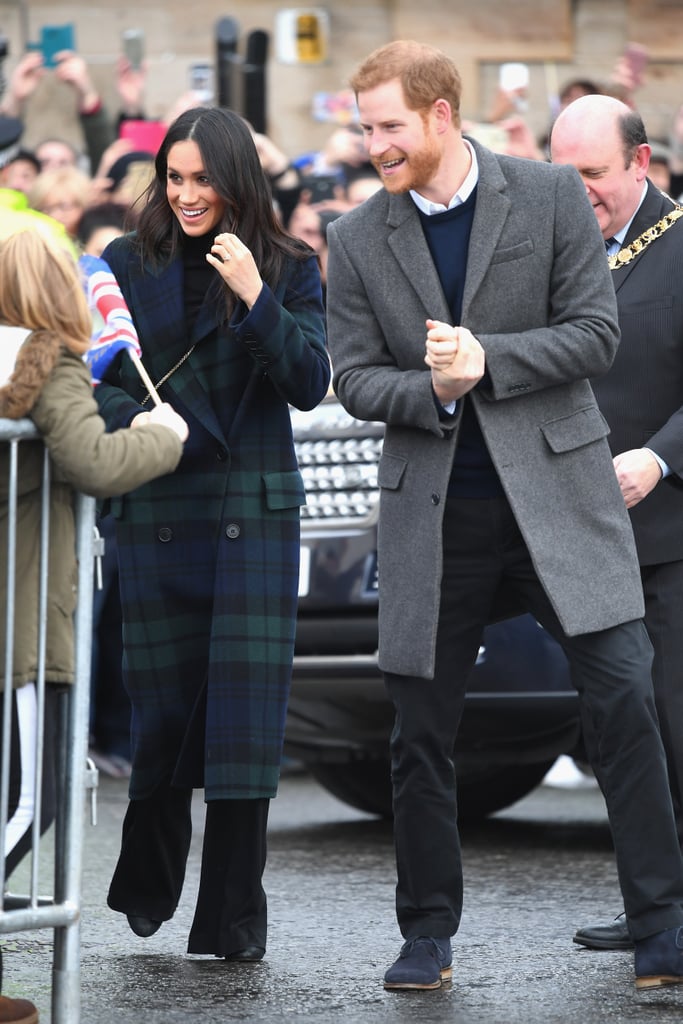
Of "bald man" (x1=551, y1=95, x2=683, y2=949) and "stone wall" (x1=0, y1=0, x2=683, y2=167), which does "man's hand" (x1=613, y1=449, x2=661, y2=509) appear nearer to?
"bald man" (x1=551, y1=95, x2=683, y2=949)

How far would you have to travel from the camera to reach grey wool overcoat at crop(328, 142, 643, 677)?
4.77 metres

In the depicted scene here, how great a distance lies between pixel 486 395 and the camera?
15.7ft

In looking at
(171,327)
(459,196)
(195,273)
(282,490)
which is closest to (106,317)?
(171,327)

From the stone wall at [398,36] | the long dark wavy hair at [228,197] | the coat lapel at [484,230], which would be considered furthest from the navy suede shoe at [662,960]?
the stone wall at [398,36]

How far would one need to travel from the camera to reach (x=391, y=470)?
16.2 feet

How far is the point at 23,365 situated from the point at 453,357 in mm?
983

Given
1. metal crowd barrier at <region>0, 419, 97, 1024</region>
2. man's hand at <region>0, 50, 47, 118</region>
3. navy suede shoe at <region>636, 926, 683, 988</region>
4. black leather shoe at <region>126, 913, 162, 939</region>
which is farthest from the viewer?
man's hand at <region>0, 50, 47, 118</region>

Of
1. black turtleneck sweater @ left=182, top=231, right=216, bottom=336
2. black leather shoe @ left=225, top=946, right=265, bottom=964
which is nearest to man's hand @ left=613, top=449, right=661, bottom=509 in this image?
black turtleneck sweater @ left=182, top=231, right=216, bottom=336

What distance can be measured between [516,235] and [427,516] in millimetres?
681

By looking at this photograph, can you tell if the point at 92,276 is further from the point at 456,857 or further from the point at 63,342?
the point at 456,857

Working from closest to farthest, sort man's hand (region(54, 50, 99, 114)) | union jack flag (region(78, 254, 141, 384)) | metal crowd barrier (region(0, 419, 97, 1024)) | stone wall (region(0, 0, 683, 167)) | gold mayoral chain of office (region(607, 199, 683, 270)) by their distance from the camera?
metal crowd barrier (region(0, 419, 97, 1024)) → union jack flag (region(78, 254, 141, 384)) → gold mayoral chain of office (region(607, 199, 683, 270)) → man's hand (region(54, 50, 99, 114)) → stone wall (region(0, 0, 683, 167))

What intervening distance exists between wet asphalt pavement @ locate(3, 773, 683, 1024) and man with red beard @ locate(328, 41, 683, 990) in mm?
180

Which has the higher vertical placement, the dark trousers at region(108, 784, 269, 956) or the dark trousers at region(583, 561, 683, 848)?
the dark trousers at region(583, 561, 683, 848)

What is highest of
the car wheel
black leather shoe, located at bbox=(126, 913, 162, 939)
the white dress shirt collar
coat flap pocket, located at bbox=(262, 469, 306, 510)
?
the white dress shirt collar
